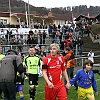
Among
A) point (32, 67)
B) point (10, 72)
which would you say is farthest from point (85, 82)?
point (32, 67)

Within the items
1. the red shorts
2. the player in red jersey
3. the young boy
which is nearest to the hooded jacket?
the player in red jersey

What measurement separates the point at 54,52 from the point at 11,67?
111 centimetres

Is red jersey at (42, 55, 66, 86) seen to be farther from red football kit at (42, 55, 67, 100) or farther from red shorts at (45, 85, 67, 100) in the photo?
red shorts at (45, 85, 67, 100)

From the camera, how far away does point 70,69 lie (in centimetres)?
1143

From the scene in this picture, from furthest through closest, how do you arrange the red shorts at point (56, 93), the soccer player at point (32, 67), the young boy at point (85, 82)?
the soccer player at point (32, 67), the young boy at point (85, 82), the red shorts at point (56, 93)

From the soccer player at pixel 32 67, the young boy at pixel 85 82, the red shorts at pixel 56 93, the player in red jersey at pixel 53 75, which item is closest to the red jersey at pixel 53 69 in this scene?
the player in red jersey at pixel 53 75

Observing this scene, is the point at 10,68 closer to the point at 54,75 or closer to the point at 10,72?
the point at 10,72

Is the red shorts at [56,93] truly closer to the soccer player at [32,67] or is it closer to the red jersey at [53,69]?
the red jersey at [53,69]

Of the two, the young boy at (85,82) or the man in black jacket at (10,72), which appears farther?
the young boy at (85,82)

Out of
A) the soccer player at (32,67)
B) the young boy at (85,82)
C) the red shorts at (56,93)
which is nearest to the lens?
the red shorts at (56,93)

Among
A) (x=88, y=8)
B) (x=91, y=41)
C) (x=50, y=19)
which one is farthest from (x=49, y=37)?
(x=88, y=8)

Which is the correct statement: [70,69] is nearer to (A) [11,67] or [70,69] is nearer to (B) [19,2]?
(A) [11,67]

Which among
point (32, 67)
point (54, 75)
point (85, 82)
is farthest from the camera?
point (32, 67)

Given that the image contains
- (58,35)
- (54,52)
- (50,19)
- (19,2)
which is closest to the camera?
(54,52)
